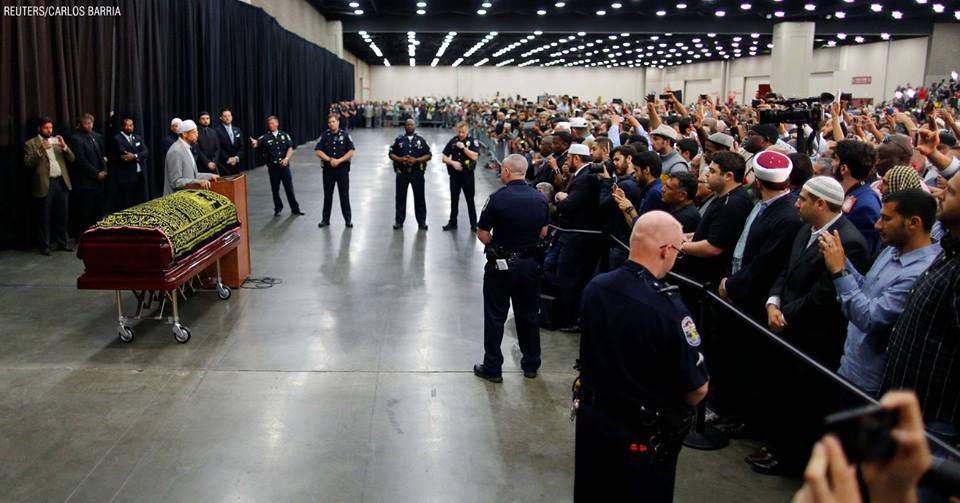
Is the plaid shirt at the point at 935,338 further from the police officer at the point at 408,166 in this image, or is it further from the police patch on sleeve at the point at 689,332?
the police officer at the point at 408,166

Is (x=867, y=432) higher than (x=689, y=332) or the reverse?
higher

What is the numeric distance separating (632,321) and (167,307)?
20.1ft

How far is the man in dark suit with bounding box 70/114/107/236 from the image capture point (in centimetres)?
1049

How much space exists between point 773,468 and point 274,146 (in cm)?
1077

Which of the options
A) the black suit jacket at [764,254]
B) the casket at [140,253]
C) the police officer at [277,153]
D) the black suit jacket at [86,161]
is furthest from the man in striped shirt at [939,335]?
the police officer at [277,153]

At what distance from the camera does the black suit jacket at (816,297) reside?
4.26 metres

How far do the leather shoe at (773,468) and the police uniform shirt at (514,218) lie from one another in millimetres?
2257

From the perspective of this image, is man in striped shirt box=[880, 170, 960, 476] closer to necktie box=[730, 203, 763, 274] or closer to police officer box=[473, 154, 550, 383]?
necktie box=[730, 203, 763, 274]

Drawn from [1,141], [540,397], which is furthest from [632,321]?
[1,141]

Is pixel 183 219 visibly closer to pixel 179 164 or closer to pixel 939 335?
pixel 179 164

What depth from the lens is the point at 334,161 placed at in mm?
12617

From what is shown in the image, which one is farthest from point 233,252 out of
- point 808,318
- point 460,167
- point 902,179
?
point 902,179

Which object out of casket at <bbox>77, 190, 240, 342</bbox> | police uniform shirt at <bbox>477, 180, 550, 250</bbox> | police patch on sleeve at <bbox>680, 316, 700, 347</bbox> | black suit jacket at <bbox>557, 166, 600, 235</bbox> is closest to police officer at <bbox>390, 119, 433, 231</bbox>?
black suit jacket at <bbox>557, 166, 600, 235</bbox>

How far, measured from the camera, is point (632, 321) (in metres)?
3.09
